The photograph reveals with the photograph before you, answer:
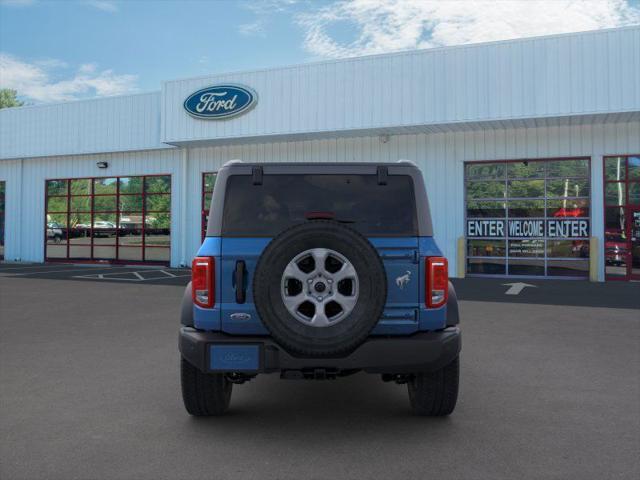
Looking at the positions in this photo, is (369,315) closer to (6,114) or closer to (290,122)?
(290,122)

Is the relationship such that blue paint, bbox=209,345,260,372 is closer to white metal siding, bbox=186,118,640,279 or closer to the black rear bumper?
the black rear bumper

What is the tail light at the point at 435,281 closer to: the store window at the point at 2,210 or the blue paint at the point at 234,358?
the blue paint at the point at 234,358

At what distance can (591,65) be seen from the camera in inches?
585

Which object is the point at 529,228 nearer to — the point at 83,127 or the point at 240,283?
the point at 240,283

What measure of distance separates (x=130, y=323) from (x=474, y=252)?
12.0 m

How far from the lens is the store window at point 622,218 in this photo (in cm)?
1616

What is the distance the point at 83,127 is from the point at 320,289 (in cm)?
2247

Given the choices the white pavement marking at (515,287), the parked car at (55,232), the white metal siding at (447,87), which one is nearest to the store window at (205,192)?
the white metal siding at (447,87)

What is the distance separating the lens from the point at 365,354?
11.9ft

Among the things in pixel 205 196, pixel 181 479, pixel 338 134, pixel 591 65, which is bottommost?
pixel 181 479

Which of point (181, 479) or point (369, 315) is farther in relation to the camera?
point (369, 315)

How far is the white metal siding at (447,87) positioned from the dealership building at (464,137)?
0.11 ft

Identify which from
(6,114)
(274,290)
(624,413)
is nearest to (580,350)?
(624,413)

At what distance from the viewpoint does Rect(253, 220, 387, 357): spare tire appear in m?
3.50
